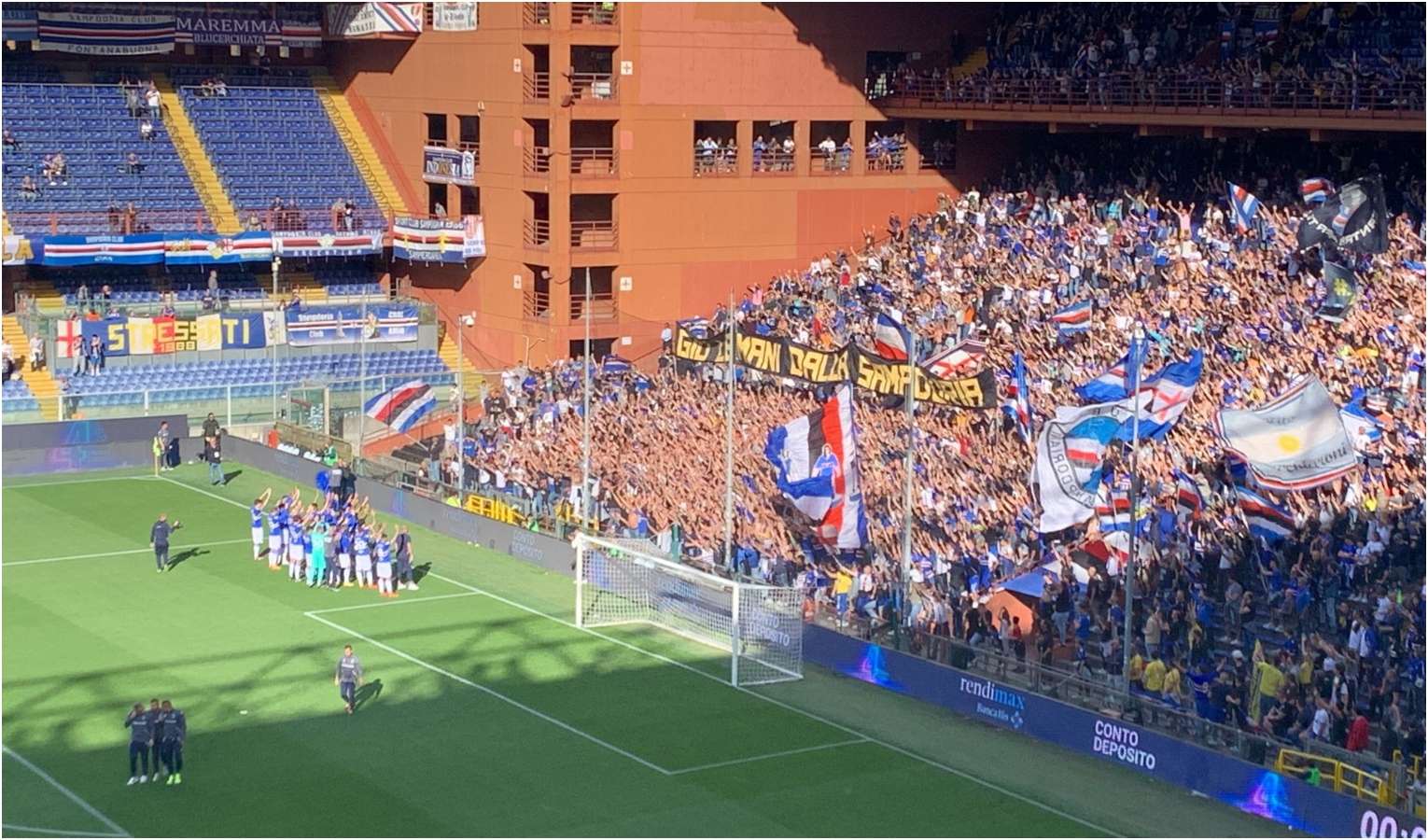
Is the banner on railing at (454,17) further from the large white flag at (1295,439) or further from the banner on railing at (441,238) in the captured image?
the large white flag at (1295,439)

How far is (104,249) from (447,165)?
29.8 ft

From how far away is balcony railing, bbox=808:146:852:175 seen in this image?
52.4 m

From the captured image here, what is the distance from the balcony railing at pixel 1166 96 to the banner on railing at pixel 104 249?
770 inches

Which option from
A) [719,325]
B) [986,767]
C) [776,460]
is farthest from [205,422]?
[986,767]

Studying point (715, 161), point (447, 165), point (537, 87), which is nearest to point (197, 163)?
point (447, 165)

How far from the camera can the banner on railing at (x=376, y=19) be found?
52.8m

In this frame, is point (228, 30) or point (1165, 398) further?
point (228, 30)

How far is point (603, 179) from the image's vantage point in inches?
1964

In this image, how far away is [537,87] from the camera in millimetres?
49594

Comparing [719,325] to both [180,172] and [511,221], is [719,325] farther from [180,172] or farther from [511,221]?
[180,172]

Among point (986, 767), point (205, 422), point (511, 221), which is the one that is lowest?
point (986, 767)

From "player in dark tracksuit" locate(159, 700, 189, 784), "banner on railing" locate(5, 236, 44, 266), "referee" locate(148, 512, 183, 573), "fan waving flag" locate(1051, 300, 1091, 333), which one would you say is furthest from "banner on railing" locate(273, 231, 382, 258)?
"player in dark tracksuit" locate(159, 700, 189, 784)

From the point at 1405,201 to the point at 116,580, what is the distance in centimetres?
2592

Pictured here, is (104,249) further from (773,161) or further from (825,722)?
(825,722)
